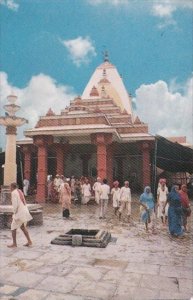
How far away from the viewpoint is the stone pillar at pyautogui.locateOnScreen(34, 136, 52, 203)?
18359mm

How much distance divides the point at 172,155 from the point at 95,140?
4.98 metres

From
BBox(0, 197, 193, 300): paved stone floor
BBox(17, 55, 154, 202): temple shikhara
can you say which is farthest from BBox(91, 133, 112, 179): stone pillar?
BBox(0, 197, 193, 300): paved stone floor

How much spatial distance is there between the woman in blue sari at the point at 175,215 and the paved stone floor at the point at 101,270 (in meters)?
0.28

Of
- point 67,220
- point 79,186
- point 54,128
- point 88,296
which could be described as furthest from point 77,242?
point 54,128

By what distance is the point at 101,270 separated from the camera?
5395mm

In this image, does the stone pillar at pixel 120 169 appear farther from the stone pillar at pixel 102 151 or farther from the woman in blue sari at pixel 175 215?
the woman in blue sari at pixel 175 215

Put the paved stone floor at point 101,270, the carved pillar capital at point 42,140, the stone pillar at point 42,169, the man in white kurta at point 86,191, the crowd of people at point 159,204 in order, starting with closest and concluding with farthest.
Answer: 1. the paved stone floor at point 101,270
2. the crowd of people at point 159,204
3. the man in white kurta at point 86,191
4. the stone pillar at point 42,169
5. the carved pillar capital at point 42,140

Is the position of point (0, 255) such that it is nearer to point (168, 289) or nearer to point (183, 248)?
point (168, 289)

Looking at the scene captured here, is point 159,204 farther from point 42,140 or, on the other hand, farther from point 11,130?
point 42,140

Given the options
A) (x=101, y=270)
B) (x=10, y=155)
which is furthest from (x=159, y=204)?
(x=10, y=155)

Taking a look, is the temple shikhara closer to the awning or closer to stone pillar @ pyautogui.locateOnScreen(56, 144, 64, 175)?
stone pillar @ pyautogui.locateOnScreen(56, 144, 64, 175)

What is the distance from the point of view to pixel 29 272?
5.21 metres

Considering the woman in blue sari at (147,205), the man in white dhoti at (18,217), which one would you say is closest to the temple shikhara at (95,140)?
the woman in blue sari at (147,205)

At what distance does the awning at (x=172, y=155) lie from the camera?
18.8m
